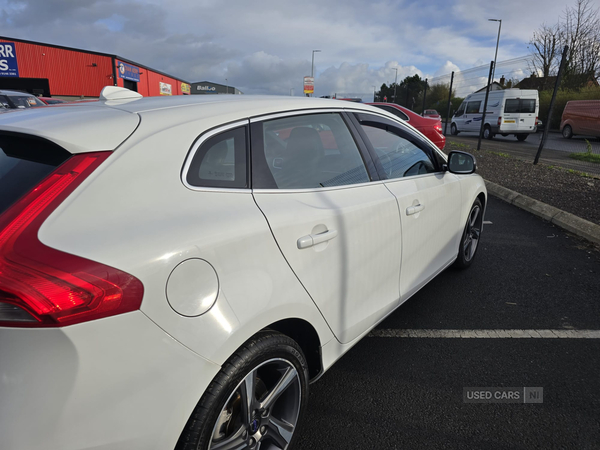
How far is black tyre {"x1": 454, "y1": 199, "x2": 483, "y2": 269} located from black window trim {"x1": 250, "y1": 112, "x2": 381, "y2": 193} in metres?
1.75

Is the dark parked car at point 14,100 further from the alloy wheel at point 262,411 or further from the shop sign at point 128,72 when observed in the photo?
the shop sign at point 128,72

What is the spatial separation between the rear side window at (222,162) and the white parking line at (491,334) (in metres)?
1.82

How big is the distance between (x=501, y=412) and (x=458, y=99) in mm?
51341

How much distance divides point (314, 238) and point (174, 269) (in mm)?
692

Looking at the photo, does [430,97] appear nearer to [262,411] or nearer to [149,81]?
[149,81]

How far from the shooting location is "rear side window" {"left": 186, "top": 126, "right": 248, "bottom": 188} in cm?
156

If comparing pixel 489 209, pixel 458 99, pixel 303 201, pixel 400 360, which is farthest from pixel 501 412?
pixel 458 99

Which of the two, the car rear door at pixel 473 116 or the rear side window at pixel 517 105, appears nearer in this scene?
the rear side window at pixel 517 105

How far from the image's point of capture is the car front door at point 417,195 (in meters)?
2.60

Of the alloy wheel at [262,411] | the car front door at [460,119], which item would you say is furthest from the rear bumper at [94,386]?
the car front door at [460,119]

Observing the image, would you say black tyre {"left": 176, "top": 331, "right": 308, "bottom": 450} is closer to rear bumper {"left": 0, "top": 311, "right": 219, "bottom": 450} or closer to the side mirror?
rear bumper {"left": 0, "top": 311, "right": 219, "bottom": 450}

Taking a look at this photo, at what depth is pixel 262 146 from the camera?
1.84m

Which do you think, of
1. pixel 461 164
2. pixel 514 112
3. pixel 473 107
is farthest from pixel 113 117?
pixel 473 107

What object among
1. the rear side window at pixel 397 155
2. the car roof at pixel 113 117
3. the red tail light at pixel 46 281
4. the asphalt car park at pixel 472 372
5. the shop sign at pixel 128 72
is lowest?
the asphalt car park at pixel 472 372
